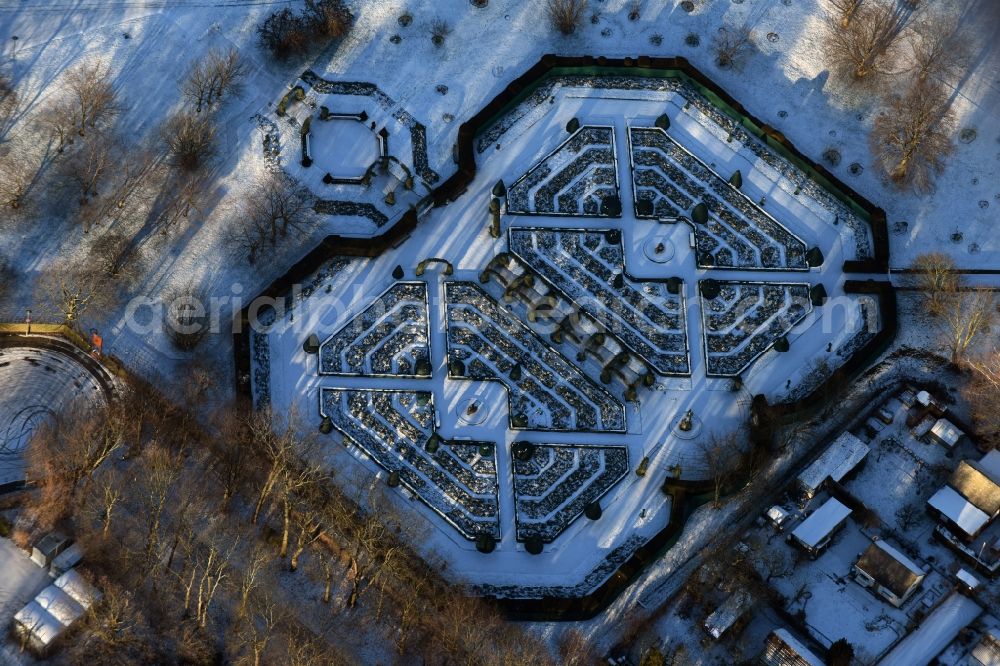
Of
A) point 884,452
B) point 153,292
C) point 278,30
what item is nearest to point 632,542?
point 884,452

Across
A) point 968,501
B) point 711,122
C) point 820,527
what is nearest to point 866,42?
point 711,122

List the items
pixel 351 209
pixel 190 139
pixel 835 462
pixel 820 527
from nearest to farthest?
pixel 820 527, pixel 835 462, pixel 190 139, pixel 351 209

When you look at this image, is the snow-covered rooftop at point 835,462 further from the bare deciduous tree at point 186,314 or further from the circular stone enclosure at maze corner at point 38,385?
the circular stone enclosure at maze corner at point 38,385

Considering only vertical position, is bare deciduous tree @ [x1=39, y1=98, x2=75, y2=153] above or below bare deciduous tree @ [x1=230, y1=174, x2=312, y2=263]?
below

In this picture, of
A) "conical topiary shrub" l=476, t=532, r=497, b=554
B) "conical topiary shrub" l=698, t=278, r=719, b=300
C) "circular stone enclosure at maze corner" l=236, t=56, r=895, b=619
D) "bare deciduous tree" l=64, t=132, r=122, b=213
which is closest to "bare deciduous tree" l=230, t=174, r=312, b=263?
"circular stone enclosure at maze corner" l=236, t=56, r=895, b=619

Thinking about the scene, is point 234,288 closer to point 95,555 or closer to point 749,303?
point 95,555

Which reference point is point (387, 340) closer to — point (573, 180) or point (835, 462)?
point (573, 180)

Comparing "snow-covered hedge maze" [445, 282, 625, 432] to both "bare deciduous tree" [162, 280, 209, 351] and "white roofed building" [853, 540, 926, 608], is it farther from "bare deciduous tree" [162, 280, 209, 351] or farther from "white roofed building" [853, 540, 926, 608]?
"white roofed building" [853, 540, 926, 608]
